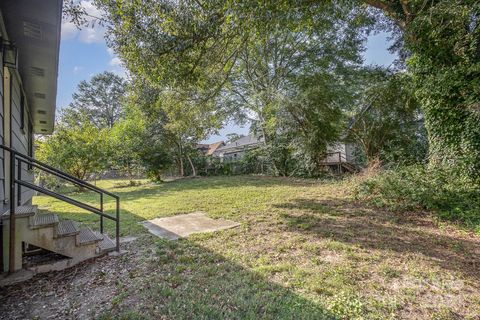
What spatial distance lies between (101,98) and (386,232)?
36.3 m

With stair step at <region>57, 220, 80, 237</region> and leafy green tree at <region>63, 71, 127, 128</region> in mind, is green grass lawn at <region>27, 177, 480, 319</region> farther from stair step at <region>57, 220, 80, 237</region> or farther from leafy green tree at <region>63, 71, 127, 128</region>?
leafy green tree at <region>63, 71, 127, 128</region>

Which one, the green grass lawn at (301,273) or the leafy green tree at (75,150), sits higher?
the leafy green tree at (75,150)

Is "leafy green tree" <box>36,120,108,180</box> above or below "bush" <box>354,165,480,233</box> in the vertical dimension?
above

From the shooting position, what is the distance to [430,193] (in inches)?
221

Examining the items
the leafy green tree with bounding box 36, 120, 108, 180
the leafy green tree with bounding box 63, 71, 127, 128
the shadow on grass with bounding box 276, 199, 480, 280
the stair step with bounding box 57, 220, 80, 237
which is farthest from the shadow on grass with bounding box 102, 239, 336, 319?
the leafy green tree with bounding box 63, 71, 127, 128

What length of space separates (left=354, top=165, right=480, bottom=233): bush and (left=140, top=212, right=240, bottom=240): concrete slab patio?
4027 millimetres

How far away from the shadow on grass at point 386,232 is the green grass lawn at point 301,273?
0.7 inches

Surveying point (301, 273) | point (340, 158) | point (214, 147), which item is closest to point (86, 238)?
point (301, 273)

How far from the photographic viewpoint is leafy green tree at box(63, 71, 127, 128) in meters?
31.7

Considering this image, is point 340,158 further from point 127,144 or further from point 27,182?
point 27,182

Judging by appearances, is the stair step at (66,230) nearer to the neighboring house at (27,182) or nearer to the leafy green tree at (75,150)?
the neighboring house at (27,182)

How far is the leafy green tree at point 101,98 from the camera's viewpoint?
3173 cm

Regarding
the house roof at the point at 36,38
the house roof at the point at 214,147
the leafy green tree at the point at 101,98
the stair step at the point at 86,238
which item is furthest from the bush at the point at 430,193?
the leafy green tree at the point at 101,98

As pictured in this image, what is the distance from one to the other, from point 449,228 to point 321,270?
3.35 m
